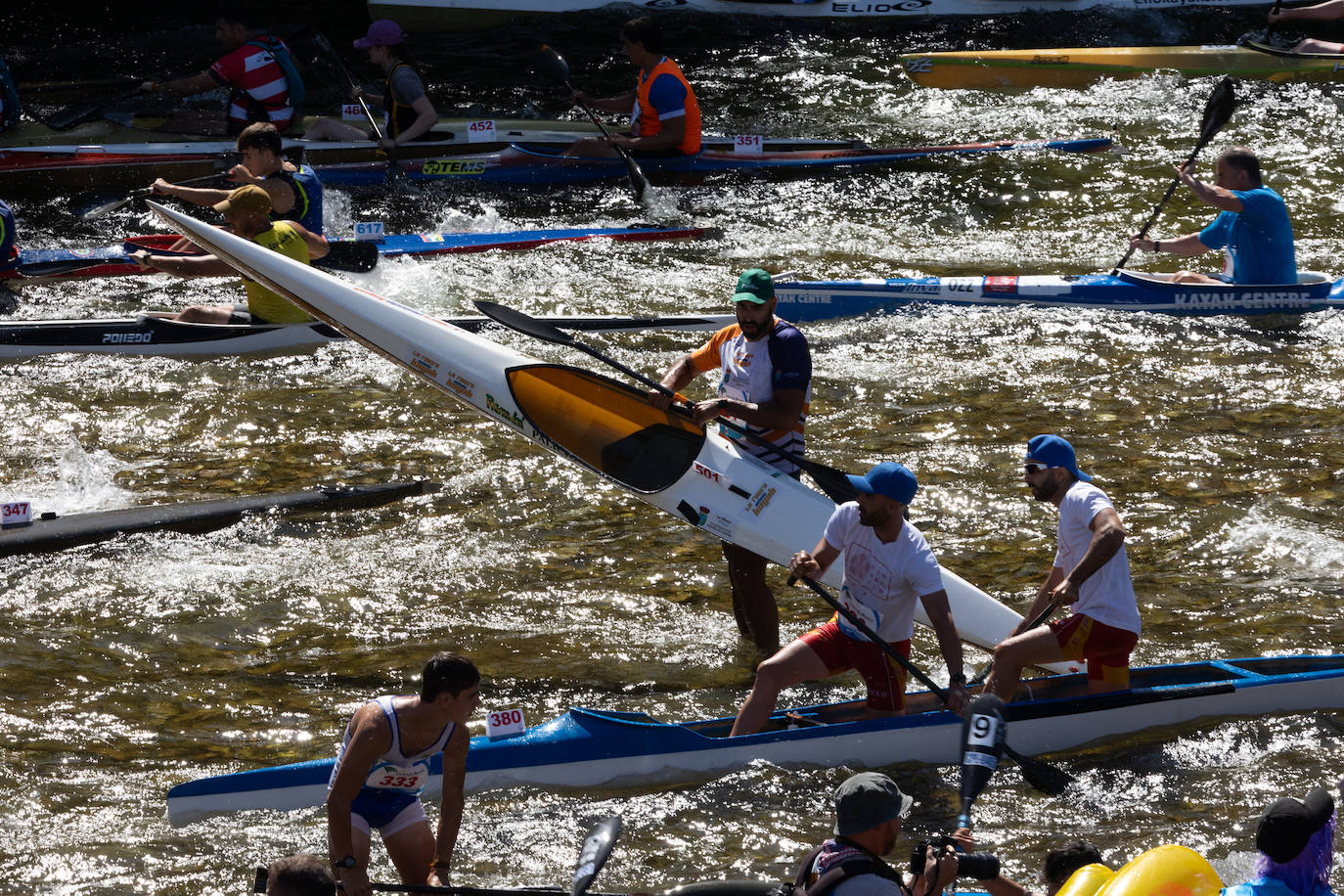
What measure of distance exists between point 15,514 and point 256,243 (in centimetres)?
205

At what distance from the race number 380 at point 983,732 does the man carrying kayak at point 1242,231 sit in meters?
6.21

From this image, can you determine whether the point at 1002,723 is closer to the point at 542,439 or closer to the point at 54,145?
the point at 542,439


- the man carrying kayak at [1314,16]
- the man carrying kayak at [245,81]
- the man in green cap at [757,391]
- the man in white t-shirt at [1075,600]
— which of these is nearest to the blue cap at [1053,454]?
the man in white t-shirt at [1075,600]

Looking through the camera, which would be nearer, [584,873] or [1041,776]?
[584,873]

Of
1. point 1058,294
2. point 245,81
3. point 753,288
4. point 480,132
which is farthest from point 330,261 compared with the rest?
point 1058,294

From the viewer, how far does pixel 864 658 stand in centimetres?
525

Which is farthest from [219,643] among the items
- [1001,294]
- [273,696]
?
[1001,294]

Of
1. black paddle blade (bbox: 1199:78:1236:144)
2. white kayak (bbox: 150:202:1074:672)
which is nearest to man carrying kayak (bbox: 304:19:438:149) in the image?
white kayak (bbox: 150:202:1074:672)

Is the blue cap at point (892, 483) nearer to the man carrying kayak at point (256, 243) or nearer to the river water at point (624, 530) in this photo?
the river water at point (624, 530)

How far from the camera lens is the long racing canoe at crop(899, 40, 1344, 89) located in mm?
14672

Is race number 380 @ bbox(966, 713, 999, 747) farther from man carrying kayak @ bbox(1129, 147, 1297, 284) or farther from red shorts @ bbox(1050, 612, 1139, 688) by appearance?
man carrying kayak @ bbox(1129, 147, 1297, 284)

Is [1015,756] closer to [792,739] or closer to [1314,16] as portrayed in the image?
[792,739]

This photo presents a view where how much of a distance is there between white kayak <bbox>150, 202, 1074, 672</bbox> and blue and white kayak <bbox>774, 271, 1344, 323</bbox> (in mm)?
3773

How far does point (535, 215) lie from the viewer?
39.4 feet
